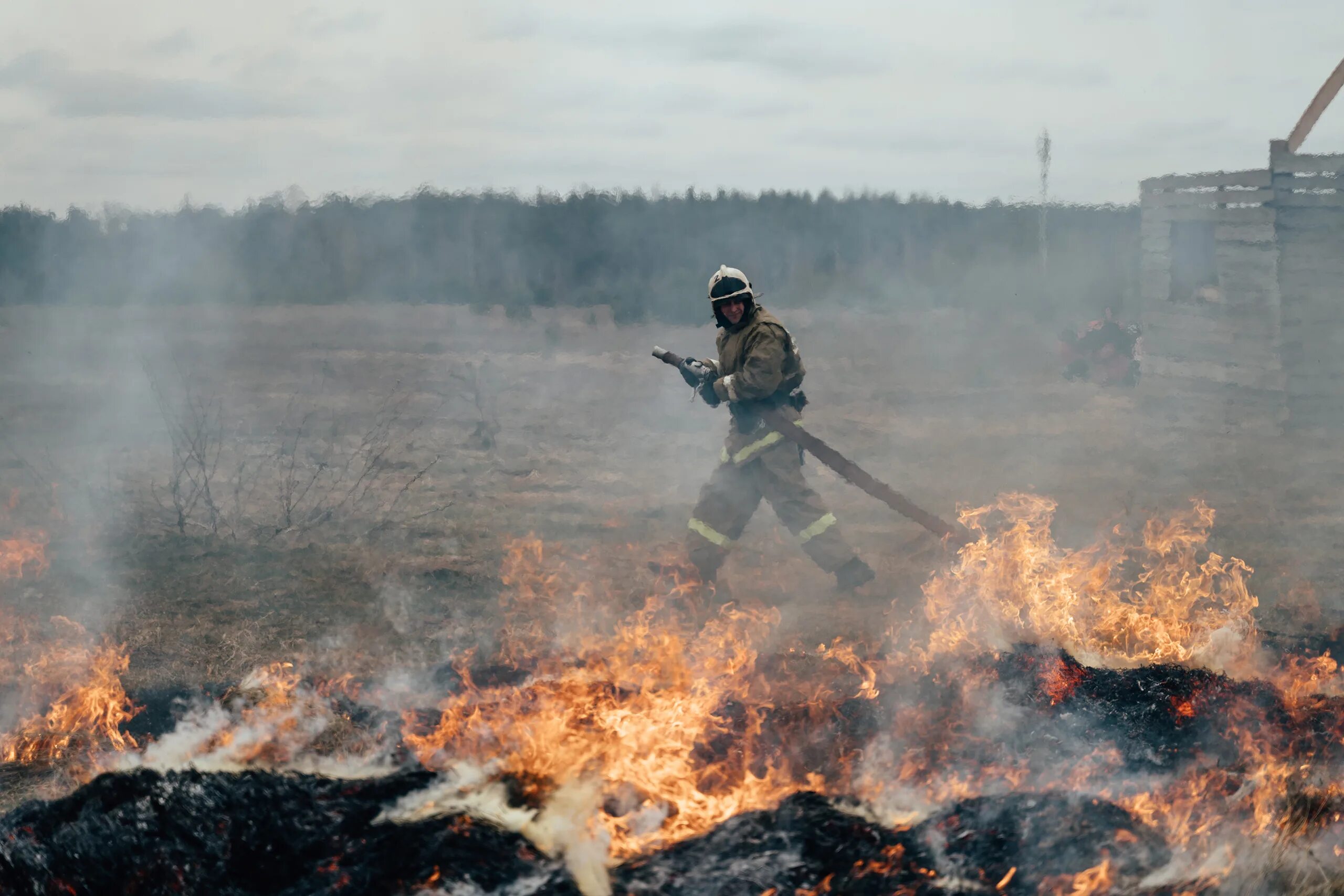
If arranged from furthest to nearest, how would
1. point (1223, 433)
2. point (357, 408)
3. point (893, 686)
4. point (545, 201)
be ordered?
point (545, 201) → point (357, 408) → point (1223, 433) → point (893, 686)

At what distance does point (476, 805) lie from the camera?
296cm

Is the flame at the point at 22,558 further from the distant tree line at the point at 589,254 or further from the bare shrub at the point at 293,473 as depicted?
the distant tree line at the point at 589,254

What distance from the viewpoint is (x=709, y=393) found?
5.80 m

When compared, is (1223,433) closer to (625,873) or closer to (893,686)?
(893,686)

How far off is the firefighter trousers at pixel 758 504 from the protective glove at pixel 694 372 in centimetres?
51

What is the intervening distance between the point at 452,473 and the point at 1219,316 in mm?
8467

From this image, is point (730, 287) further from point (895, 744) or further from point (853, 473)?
point (895, 744)

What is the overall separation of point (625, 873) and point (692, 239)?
2587 cm

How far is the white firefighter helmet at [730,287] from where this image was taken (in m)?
5.62

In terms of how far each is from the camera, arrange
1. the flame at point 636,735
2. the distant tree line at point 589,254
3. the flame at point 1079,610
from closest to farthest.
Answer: the flame at point 636,735, the flame at point 1079,610, the distant tree line at point 589,254

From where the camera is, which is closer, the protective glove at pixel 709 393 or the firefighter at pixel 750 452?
the firefighter at pixel 750 452

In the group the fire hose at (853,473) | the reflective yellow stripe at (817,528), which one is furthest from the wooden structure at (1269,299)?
the reflective yellow stripe at (817,528)

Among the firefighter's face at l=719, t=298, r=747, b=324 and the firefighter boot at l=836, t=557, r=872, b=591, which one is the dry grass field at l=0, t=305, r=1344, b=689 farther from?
the firefighter's face at l=719, t=298, r=747, b=324

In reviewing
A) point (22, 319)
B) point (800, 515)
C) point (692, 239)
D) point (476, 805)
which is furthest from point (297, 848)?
point (692, 239)
